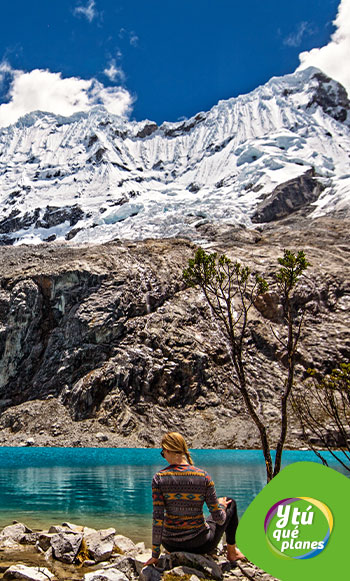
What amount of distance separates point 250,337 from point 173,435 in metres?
70.5

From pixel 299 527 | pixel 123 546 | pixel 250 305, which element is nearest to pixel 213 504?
pixel 299 527

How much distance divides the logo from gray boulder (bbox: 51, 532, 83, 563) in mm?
6114

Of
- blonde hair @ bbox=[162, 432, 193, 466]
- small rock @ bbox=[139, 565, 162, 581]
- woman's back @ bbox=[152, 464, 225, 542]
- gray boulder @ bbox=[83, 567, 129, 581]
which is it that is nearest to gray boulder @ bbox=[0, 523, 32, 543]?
gray boulder @ bbox=[83, 567, 129, 581]

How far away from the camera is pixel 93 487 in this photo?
2581 cm

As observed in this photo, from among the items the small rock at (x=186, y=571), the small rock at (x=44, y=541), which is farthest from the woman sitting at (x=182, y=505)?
the small rock at (x=44, y=541)

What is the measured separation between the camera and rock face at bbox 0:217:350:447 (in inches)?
2514

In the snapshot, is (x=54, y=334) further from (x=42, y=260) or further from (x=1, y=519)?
(x=1, y=519)

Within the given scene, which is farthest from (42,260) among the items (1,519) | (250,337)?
(1,519)

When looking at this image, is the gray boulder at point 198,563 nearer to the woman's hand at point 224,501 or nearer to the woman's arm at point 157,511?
the woman's arm at point 157,511

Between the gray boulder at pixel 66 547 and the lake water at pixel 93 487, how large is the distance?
152 inches

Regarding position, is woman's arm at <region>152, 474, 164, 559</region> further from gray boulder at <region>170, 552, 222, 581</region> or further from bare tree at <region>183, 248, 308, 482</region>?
bare tree at <region>183, 248, 308, 482</region>

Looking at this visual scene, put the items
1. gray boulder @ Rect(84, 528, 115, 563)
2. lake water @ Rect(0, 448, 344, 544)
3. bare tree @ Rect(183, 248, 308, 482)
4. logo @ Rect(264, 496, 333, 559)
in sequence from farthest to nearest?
lake water @ Rect(0, 448, 344, 544)
bare tree @ Rect(183, 248, 308, 482)
gray boulder @ Rect(84, 528, 115, 563)
logo @ Rect(264, 496, 333, 559)

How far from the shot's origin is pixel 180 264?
9056 cm

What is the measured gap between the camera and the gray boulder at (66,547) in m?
9.72
